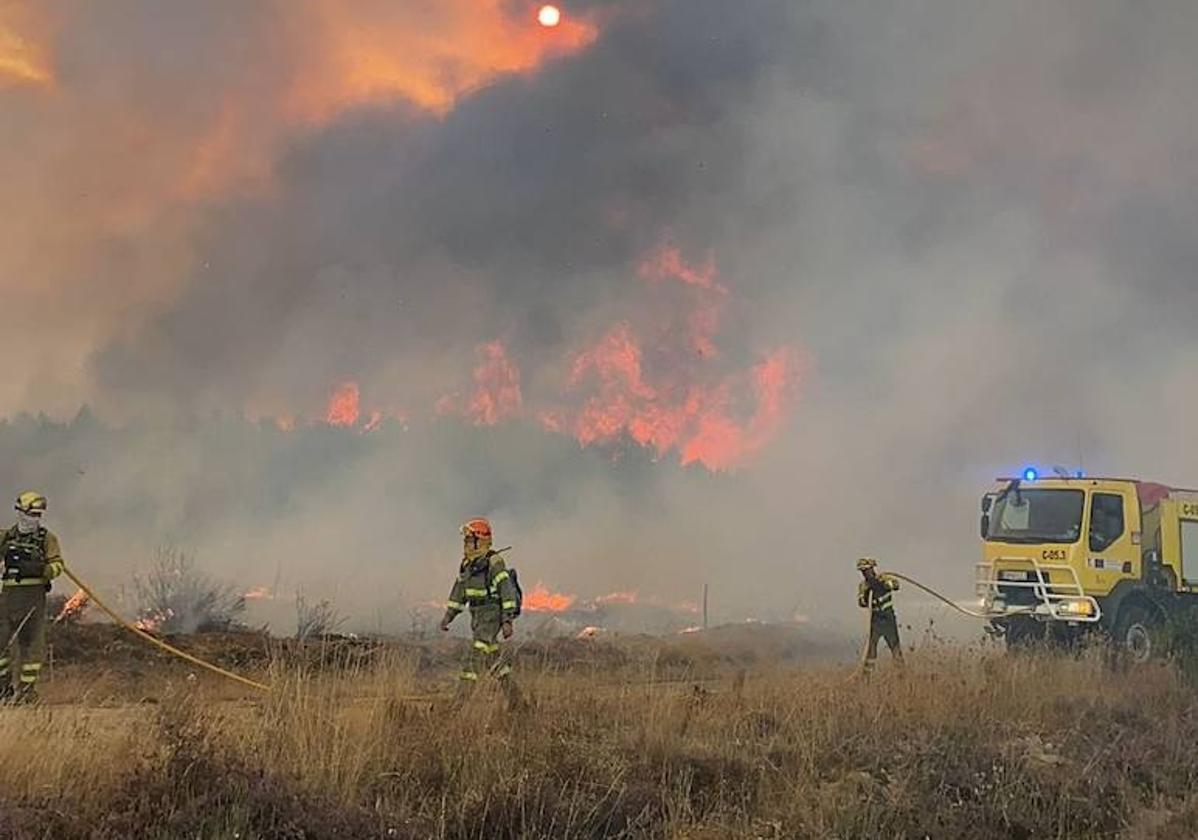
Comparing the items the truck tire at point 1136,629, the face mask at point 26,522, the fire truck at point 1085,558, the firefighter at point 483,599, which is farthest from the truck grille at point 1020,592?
the face mask at point 26,522

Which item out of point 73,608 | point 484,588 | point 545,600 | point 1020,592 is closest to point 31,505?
point 484,588

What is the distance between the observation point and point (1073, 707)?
12.2 m

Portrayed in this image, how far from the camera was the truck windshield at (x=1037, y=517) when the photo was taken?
18172 millimetres

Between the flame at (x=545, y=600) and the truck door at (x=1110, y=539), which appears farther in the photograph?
the flame at (x=545, y=600)

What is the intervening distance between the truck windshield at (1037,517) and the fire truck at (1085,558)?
0.7 inches

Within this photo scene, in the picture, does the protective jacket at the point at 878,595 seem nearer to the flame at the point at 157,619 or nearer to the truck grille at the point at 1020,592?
the truck grille at the point at 1020,592

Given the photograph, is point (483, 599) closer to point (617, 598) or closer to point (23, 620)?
point (23, 620)

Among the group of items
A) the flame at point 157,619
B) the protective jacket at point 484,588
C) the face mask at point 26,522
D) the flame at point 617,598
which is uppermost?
the face mask at point 26,522

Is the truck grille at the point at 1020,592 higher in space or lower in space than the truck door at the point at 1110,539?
lower

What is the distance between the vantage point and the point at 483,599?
10828mm

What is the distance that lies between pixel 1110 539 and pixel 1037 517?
3.91ft

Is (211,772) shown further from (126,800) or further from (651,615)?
(651,615)

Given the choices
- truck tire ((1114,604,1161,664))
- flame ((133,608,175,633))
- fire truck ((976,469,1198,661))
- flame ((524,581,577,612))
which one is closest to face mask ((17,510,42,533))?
flame ((133,608,175,633))

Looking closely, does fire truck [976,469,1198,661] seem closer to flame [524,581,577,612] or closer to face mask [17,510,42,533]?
face mask [17,510,42,533]
